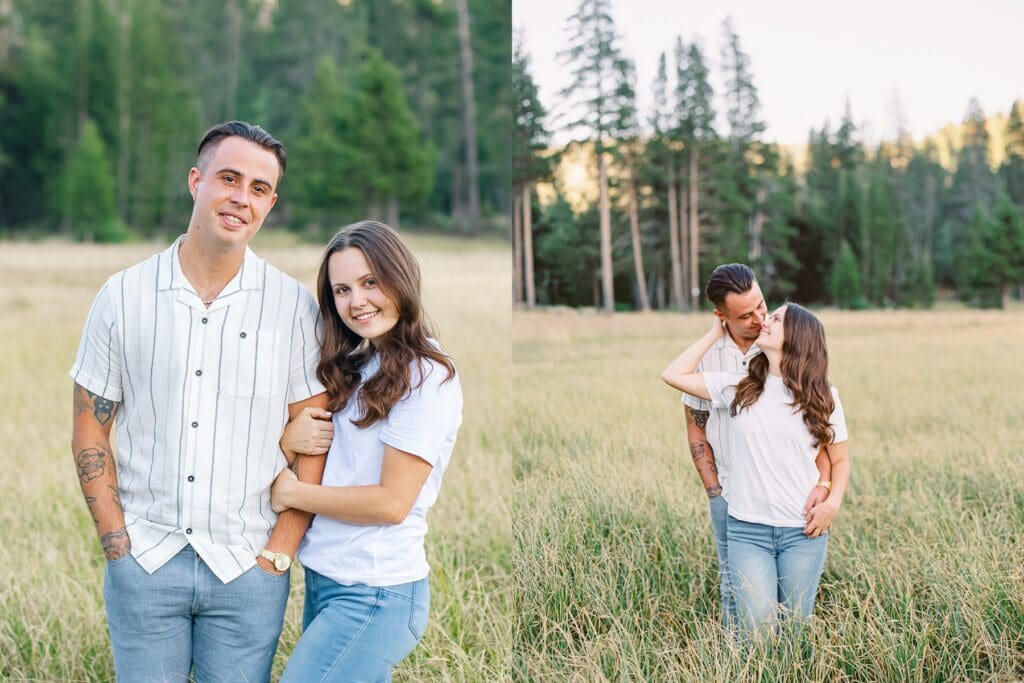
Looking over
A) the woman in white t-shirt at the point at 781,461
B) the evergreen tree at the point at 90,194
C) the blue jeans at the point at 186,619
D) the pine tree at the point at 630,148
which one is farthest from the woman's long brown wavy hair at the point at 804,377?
the evergreen tree at the point at 90,194

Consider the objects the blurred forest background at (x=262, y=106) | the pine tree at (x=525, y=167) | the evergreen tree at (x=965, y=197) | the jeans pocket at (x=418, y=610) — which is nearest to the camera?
the jeans pocket at (x=418, y=610)

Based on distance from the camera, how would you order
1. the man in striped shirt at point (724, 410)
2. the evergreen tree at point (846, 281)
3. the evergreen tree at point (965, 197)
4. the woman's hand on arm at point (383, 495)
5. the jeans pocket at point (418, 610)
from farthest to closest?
the evergreen tree at point (846, 281), the evergreen tree at point (965, 197), the man in striped shirt at point (724, 410), the jeans pocket at point (418, 610), the woman's hand on arm at point (383, 495)

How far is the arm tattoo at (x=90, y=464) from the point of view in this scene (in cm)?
225

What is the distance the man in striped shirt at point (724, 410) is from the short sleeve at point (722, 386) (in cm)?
6

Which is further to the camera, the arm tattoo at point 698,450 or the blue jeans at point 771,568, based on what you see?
the arm tattoo at point 698,450

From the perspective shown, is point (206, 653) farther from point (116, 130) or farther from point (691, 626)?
point (116, 130)

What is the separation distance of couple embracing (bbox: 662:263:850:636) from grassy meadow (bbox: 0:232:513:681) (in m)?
1.00

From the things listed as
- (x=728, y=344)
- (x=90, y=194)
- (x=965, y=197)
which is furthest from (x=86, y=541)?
(x=90, y=194)

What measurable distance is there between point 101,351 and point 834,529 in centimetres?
255

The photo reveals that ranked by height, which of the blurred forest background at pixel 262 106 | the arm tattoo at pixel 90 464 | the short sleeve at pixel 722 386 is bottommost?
the arm tattoo at pixel 90 464

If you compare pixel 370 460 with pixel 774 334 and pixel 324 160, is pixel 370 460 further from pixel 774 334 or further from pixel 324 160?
pixel 324 160

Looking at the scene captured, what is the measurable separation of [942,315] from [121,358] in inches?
115

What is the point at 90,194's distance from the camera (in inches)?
924

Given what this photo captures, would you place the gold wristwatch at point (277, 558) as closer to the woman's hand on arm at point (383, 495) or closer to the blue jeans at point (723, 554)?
the woman's hand on arm at point (383, 495)
